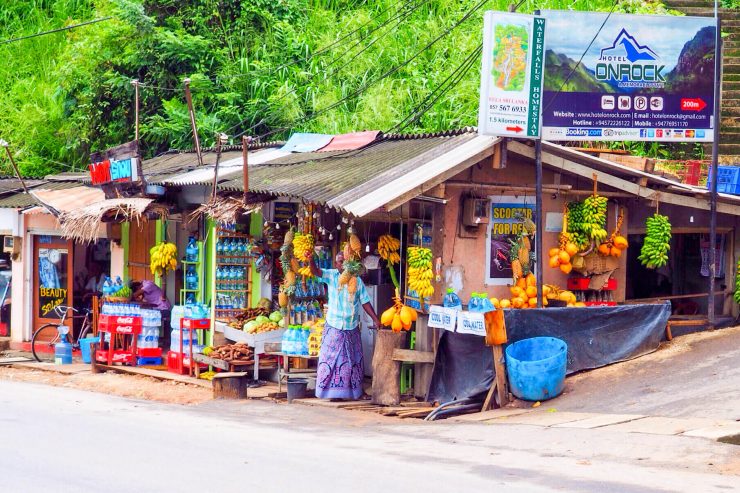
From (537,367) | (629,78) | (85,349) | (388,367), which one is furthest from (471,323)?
(85,349)

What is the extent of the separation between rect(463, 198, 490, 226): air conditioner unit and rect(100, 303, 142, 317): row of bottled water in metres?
7.18

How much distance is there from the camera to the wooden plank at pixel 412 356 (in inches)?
523

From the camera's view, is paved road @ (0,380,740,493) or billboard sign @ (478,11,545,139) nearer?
paved road @ (0,380,740,493)

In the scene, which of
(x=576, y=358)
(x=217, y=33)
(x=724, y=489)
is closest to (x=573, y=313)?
(x=576, y=358)

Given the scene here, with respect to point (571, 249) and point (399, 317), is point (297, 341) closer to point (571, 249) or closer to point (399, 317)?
point (399, 317)

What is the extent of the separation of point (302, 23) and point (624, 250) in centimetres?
1592

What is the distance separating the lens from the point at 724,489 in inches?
313

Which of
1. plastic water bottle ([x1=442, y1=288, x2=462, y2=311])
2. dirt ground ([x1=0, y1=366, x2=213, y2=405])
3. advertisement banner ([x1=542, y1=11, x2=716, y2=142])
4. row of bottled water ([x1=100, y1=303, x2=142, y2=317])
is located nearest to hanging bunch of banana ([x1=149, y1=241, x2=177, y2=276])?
row of bottled water ([x1=100, y1=303, x2=142, y2=317])

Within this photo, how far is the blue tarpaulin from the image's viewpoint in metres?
18.1

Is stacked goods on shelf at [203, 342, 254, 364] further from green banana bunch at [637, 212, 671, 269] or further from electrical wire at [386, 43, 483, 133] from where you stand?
electrical wire at [386, 43, 483, 133]

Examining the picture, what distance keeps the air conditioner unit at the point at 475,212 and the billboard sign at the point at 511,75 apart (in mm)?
1002

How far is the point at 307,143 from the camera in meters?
18.5

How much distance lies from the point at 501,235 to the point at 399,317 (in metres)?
1.77

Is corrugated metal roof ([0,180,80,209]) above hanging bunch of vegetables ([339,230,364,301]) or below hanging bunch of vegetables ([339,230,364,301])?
above
